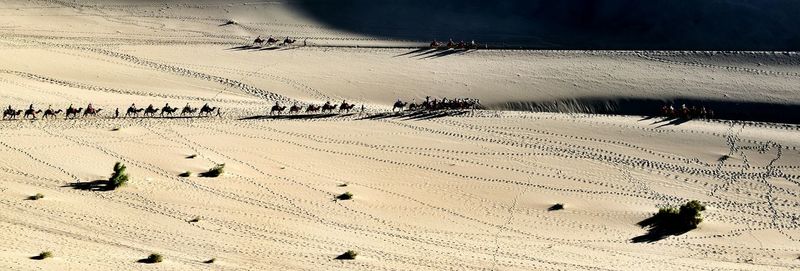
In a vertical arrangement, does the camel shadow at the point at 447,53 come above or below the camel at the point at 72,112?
above

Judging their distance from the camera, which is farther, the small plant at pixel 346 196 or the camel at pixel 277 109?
the camel at pixel 277 109

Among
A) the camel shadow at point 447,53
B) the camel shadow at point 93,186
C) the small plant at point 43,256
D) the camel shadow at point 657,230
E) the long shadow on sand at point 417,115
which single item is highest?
the camel shadow at point 447,53

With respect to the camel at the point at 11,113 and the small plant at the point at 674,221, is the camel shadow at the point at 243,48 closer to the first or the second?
the camel at the point at 11,113

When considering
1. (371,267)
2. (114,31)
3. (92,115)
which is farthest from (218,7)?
(371,267)

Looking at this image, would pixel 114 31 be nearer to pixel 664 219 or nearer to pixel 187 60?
pixel 187 60

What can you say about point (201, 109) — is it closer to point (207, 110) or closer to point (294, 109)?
point (207, 110)

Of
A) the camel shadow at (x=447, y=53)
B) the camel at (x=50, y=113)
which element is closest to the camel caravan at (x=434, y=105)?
the camel shadow at (x=447, y=53)

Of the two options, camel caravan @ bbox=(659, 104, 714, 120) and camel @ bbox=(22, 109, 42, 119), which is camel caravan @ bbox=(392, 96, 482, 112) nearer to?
camel caravan @ bbox=(659, 104, 714, 120)
